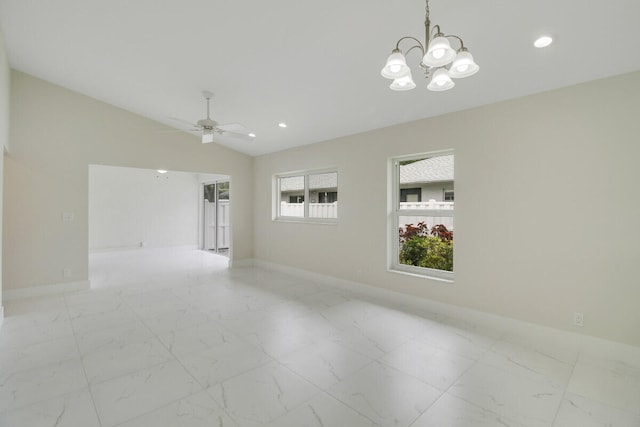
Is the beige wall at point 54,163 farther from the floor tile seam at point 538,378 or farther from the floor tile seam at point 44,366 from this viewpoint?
the floor tile seam at point 538,378

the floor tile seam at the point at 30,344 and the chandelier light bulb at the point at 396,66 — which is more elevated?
the chandelier light bulb at the point at 396,66

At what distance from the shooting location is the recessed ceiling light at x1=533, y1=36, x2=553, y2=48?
7.23 ft

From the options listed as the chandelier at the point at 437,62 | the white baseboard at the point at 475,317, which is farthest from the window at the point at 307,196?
the chandelier at the point at 437,62

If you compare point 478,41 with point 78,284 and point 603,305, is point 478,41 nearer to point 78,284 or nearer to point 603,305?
point 603,305

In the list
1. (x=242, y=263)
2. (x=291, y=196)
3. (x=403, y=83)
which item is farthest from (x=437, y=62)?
(x=242, y=263)

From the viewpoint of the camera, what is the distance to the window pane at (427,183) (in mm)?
3752

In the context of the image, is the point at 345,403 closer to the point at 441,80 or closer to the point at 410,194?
the point at 441,80

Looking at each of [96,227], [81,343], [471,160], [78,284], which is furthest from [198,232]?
[471,160]

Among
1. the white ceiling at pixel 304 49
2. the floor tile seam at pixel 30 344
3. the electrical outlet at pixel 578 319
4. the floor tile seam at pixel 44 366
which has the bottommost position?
the floor tile seam at pixel 44 366

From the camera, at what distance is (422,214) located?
3.93 m

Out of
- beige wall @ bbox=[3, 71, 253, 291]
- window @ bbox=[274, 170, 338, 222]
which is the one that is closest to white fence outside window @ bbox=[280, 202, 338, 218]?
window @ bbox=[274, 170, 338, 222]

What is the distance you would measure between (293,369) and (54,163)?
15.7 feet

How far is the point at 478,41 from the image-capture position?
2338 millimetres

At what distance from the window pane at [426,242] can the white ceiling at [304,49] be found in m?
1.41
